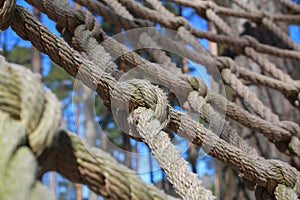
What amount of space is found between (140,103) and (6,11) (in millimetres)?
212

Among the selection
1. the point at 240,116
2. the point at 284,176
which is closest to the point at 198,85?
the point at 240,116

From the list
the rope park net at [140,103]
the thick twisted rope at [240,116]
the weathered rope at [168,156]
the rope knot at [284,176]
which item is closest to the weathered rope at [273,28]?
the rope park net at [140,103]

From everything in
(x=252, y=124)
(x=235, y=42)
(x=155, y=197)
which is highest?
(x=235, y=42)

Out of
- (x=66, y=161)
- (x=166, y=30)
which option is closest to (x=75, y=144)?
(x=66, y=161)

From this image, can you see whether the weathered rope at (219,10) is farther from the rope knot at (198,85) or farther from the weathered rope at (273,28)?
the rope knot at (198,85)

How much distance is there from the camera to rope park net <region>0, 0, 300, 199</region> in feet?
0.96

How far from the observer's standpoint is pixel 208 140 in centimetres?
66

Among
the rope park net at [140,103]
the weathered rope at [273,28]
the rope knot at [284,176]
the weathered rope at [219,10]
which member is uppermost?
the weathered rope at [219,10]

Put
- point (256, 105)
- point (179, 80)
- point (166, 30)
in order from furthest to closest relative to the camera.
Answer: point (166, 30) → point (256, 105) → point (179, 80)

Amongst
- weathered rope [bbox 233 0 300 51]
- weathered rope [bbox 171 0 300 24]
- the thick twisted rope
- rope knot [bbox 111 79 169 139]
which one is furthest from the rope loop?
weathered rope [bbox 233 0 300 51]

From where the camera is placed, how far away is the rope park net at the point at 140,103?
0.29 meters

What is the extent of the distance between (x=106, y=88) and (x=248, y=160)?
22cm

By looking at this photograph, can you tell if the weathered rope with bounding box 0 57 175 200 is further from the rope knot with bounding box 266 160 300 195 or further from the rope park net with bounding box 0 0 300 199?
the rope knot with bounding box 266 160 300 195

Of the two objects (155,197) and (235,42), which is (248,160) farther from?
(235,42)
